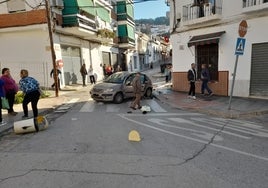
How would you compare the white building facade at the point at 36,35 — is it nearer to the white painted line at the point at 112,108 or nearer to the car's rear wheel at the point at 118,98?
the car's rear wheel at the point at 118,98

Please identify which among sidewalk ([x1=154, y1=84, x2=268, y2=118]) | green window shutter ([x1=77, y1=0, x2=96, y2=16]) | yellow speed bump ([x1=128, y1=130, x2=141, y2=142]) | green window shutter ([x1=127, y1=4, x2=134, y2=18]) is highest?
green window shutter ([x1=127, y1=4, x2=134, y2=18])

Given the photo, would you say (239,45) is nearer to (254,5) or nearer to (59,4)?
(254,5)

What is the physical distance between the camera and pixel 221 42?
43.1 ft

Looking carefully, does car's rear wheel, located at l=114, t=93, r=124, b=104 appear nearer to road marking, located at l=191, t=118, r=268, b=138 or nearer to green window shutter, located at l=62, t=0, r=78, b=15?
road marking, located at l=191, t=118, r=268, b=138

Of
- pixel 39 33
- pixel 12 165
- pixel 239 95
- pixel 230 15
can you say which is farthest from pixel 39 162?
pixel 39 33

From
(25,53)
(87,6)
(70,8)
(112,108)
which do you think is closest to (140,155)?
(112,108)

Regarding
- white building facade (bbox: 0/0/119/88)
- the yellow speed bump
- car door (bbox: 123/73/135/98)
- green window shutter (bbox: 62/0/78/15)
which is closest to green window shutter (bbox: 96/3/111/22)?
white building facade (bbox: 0/0/119/88)

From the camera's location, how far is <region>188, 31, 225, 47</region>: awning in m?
12.9

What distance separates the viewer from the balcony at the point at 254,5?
1091cm

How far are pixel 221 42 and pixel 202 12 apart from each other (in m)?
2.27

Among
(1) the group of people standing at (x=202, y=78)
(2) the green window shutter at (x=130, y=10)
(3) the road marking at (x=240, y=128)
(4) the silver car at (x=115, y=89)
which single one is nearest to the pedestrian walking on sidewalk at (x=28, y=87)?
(4) the silver car at (x=115, y=89)

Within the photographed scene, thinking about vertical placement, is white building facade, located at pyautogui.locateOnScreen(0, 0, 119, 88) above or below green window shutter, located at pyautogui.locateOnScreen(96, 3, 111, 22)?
below

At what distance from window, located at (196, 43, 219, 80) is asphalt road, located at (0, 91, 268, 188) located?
19.7ft

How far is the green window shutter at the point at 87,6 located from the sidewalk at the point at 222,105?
10625 mm
